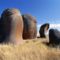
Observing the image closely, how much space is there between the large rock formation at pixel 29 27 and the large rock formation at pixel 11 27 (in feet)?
15.5

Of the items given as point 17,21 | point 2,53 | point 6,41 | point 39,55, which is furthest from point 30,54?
point 17,21

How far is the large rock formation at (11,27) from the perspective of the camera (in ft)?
48.0

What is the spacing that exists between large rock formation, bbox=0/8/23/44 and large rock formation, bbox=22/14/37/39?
15.5ft

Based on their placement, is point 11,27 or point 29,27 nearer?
point 11,27

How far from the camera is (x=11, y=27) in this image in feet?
49.3

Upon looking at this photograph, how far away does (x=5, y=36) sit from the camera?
1495cm

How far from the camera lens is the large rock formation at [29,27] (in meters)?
20.5

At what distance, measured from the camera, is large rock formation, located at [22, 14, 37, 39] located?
805 inches

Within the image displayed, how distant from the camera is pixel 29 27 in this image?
822 inches

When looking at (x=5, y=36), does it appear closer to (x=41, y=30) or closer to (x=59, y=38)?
(x=59, y=38)

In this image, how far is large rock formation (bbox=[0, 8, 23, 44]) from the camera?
14641mm

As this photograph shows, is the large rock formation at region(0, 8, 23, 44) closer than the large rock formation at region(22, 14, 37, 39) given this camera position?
Yes

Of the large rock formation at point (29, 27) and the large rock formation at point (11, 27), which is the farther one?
the large rock formation at point (29, 27)

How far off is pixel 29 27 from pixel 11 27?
5988 mm
